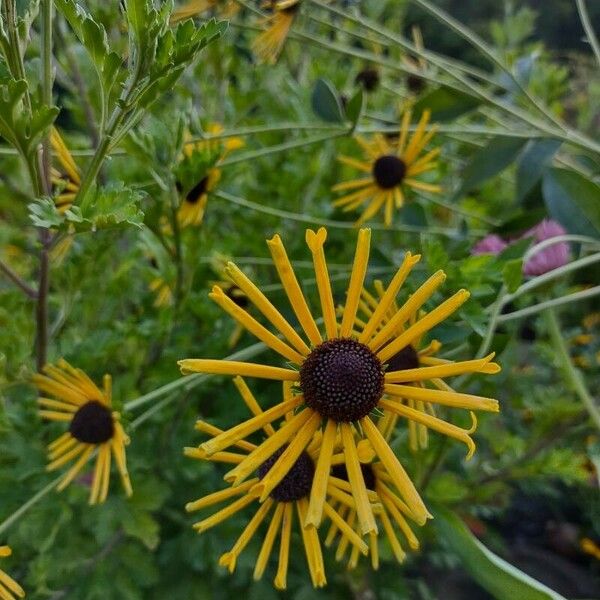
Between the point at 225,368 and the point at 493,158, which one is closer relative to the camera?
the point at 225,368

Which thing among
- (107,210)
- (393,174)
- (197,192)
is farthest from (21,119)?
(393,174)

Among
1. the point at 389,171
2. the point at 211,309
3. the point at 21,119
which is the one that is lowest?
the point at 211,309

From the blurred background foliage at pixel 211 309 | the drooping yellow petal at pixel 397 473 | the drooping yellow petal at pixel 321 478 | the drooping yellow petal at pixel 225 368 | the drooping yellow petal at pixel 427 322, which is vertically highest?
the drooping yellow petal at pixel 427 322

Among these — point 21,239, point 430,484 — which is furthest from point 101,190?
point 21,239

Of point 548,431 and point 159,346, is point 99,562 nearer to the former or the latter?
point 159,346

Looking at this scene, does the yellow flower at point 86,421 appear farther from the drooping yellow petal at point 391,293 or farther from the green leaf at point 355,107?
the green leaf at point 355,107

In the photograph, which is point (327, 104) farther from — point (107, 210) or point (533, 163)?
point (107, 210)

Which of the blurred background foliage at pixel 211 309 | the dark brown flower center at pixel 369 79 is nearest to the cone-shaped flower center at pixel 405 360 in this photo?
the blurred background foliage at pixel 211 309
